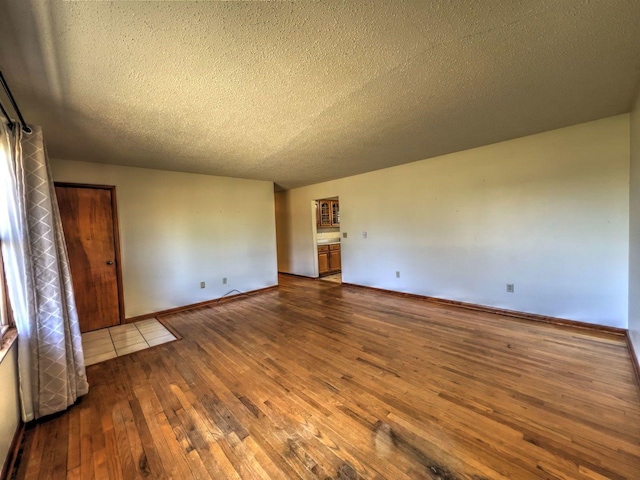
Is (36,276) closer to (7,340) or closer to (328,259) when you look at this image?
(7,340)

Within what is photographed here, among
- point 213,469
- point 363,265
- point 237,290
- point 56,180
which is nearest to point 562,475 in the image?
point 213,469

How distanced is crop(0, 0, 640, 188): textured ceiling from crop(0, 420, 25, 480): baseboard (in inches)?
87.5

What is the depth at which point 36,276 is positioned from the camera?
5.90 ft

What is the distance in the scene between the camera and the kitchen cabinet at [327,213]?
22.0ft

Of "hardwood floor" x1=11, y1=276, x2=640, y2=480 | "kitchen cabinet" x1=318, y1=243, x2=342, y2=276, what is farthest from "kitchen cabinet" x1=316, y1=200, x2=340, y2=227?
"hardwood floor" x1=11, y1=276, x2=640, y2=480

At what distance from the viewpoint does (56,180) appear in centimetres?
328

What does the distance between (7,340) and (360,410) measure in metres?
2.35

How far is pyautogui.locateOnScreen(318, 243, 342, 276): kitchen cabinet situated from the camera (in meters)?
6.64

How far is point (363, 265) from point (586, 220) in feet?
10.7

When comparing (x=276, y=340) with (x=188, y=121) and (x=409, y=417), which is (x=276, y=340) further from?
(x=188, y=121)

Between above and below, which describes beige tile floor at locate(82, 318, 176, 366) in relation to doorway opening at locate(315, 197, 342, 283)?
below

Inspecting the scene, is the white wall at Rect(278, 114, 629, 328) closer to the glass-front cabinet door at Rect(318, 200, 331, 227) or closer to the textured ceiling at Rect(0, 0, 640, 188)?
the textured ceiling at Rect(0, 0, 640, 188)

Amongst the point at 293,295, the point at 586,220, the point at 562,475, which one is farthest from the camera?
the point at 293,295

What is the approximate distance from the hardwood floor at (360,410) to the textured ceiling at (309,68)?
7.54ft
